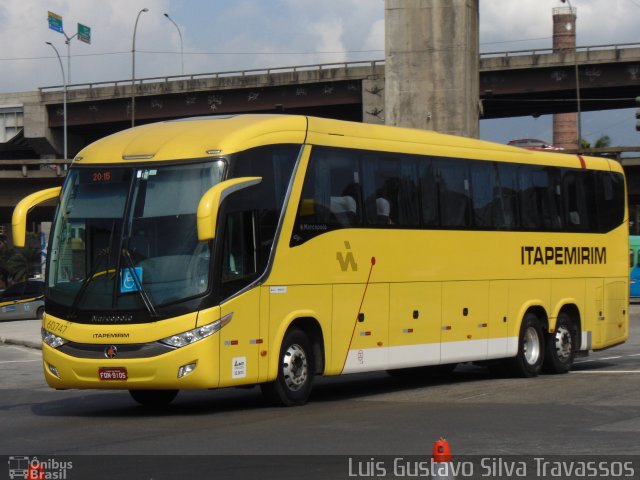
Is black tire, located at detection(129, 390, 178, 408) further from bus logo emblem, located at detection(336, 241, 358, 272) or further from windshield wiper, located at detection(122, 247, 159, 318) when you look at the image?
bus logo emblem, located at detection(336, 241, 358, 272)

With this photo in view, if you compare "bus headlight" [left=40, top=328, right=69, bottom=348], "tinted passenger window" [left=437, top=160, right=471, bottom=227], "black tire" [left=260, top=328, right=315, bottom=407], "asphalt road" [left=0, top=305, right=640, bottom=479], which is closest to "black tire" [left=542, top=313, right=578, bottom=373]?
"asphalt road" [left=0, top=305, right=640, bottom=479]

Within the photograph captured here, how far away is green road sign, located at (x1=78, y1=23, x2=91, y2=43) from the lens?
81.6 m

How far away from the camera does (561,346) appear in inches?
810

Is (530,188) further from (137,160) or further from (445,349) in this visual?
(137,160)

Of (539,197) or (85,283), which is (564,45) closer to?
(539,197)

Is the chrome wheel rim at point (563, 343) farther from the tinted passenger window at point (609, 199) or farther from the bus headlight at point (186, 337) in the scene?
the bus headlight at point (186, 337)

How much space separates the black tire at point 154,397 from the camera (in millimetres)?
15601

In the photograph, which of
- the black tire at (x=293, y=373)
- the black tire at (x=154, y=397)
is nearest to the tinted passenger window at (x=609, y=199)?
the black tire at (x=293, y=373)

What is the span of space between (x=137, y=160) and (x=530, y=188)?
26.0ft

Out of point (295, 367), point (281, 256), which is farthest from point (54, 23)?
point (295, 367)

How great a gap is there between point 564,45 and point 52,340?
122370mm

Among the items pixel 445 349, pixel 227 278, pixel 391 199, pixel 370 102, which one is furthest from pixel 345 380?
pixel 370 102

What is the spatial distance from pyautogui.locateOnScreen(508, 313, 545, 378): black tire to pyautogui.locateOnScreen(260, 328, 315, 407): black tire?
547 cm

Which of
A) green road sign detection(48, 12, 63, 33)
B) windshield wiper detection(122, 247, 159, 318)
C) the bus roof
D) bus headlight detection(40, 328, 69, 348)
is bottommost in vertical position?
bus headlight detection(40, 328, 69, 348)
